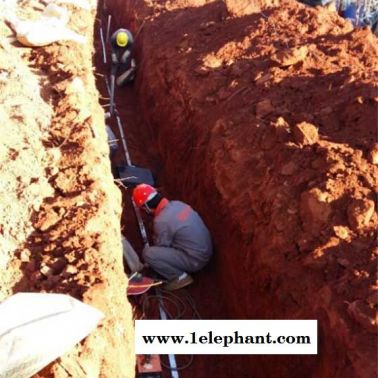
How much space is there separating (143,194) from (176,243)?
77cm

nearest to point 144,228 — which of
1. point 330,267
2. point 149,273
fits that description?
point 149,273

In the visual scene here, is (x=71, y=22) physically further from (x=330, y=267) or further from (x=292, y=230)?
(x=330, y=267)

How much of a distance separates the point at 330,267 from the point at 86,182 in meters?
2.54

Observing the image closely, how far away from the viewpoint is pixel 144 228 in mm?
7902

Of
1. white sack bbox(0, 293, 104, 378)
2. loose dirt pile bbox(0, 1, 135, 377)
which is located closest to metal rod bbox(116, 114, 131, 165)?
loose dirt pile bbox(0, 1, 135, 377)

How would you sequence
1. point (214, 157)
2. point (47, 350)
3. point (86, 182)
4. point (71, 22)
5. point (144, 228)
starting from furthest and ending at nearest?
point (71, 22) → point (144, 228) → point (214, 157) → point (86, 182) → point (47, 350)

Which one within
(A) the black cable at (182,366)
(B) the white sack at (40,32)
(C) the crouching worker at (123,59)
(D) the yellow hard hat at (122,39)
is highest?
(B) the white sack at (40,32)

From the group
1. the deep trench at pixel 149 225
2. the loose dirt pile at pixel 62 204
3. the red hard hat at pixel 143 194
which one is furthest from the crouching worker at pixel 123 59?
the red hard hat at pixel 143 194

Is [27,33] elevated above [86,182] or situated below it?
above

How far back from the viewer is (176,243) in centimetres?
730

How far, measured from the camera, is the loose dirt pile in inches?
182

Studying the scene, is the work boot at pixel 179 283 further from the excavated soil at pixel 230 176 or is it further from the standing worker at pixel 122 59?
the standing worker at pixel 122 59

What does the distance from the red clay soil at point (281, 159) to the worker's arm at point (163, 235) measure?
0.55m

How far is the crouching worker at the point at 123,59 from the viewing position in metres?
10.8
